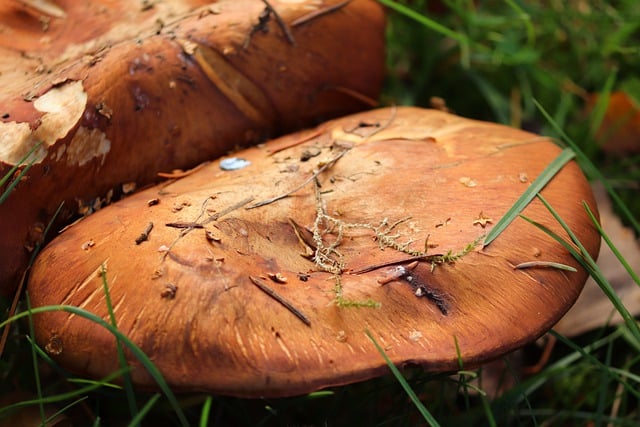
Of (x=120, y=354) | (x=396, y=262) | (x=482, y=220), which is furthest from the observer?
(x=482, y=220)

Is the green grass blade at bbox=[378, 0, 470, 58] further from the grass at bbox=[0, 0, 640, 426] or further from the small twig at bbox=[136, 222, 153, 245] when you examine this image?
the small twig at bbox=[136, 222, 153, 245]

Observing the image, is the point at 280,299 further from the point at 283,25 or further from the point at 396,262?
the point at 283,25

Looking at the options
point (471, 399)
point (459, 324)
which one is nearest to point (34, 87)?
point (459, 324)

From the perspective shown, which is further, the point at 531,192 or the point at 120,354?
the point at 531,192

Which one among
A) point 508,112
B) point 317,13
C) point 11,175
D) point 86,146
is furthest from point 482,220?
point 508,112

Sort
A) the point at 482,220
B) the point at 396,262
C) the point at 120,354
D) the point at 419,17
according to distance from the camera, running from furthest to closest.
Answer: the point at 419,17 < the point at 482,220 < the point at 396,262 < the point at 120,354

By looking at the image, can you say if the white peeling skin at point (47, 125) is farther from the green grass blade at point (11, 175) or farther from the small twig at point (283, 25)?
the small twig at point (283, 25)
